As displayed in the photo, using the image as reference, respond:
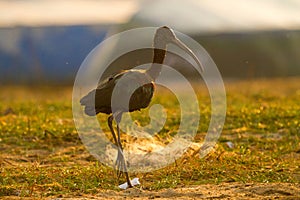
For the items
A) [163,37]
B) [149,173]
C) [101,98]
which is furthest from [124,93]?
[163,37]

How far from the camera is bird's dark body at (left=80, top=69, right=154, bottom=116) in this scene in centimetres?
845

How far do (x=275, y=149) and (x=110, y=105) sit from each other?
3.00m

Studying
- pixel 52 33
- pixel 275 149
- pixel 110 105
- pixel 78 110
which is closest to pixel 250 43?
pixel 52 33

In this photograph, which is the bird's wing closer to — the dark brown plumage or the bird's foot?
the dark brown plumage

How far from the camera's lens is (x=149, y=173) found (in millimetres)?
8820

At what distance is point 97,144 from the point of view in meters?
10.5

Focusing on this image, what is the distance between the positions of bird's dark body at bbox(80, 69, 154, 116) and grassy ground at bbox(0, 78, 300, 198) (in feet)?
2.66

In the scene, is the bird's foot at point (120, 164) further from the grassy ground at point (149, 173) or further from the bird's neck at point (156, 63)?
the bird's neck at point (156, 63)

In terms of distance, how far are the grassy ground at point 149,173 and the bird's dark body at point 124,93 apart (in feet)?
2.66

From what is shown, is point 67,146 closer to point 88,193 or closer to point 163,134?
point 163,134

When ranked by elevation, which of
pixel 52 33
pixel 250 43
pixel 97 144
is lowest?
pixel 97 144

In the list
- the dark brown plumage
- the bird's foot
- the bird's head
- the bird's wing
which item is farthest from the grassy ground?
the bird's head

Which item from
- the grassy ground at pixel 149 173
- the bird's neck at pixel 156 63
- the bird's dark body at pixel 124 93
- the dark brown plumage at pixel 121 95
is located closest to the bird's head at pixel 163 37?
the bird's neck at pixel 156 63

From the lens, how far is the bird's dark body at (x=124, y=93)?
8.45m
